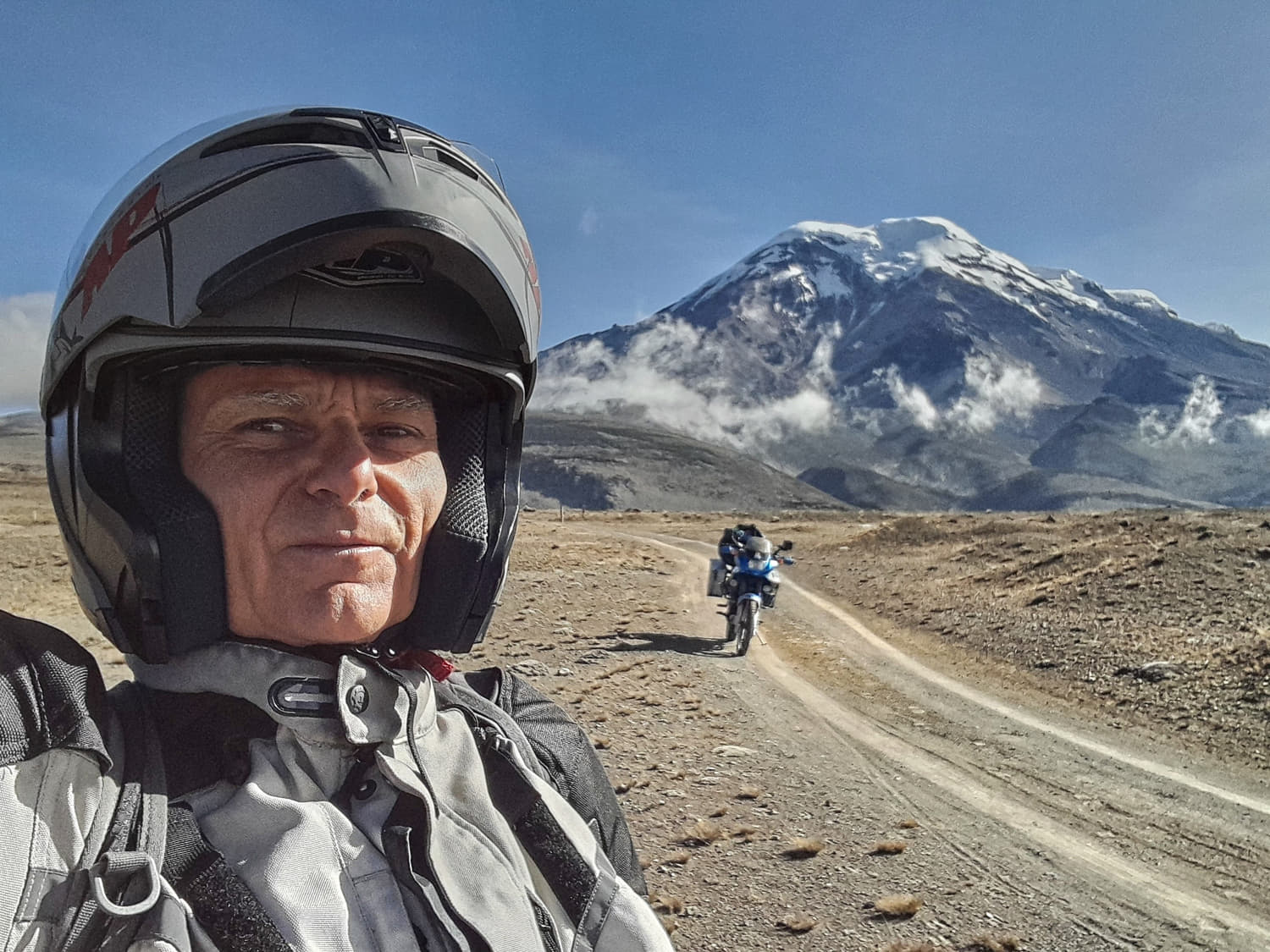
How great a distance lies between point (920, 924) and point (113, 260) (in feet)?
17.5

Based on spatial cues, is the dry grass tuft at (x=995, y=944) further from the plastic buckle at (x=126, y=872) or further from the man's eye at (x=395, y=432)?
the plastic buckle at (x=126, y=872)

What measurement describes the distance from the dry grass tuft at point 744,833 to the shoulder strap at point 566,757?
13.2 ft

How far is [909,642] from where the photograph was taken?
1419 centimetres

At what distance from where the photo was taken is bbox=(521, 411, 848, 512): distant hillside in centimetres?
15225

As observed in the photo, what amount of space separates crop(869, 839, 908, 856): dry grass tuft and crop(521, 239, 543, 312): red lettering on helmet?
5.11 meters

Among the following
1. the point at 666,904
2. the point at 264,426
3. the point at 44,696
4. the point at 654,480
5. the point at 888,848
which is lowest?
the point at 666,904

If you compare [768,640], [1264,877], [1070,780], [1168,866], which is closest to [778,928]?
[1168,866]

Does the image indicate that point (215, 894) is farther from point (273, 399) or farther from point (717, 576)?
point (717, 576)

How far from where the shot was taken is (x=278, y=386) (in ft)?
5.99

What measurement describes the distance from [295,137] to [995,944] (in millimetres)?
5384

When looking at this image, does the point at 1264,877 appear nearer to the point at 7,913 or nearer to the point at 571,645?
the point at 7,913

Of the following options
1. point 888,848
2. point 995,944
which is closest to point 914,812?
point 888,848

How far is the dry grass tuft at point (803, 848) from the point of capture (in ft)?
18.5

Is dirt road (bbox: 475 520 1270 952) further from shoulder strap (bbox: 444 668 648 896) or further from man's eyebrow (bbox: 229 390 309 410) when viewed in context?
man's eyebrow (bbox: 229 390 309 410)
